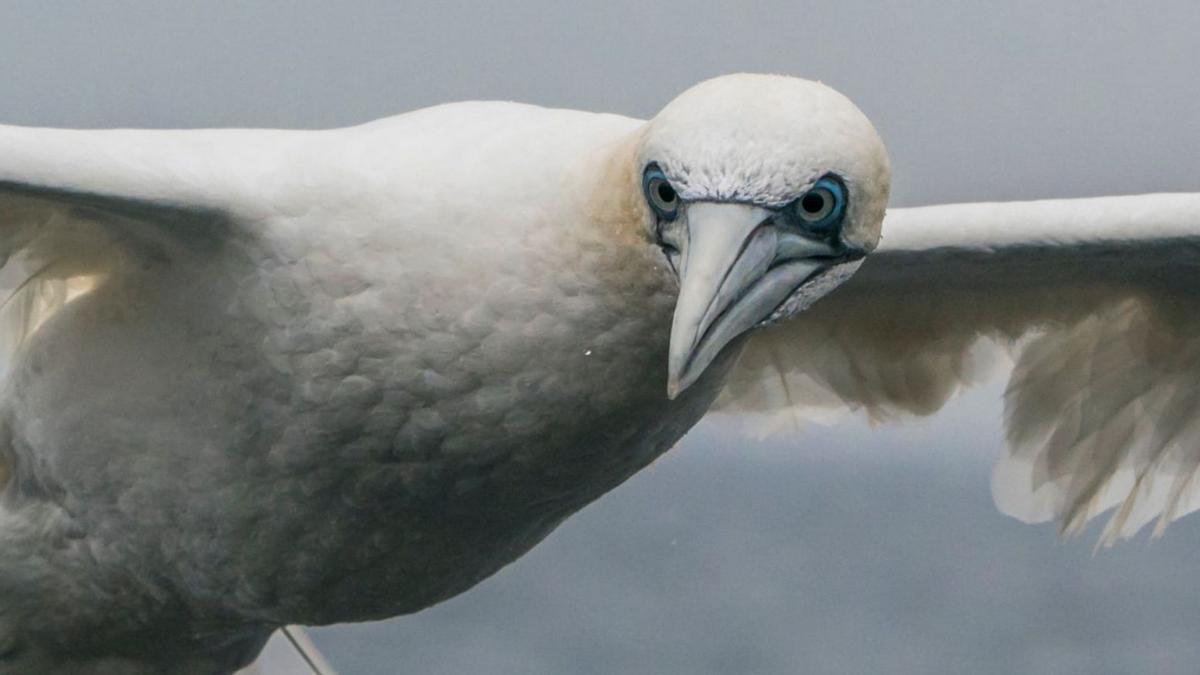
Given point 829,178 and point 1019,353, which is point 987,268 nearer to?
point 1019,353

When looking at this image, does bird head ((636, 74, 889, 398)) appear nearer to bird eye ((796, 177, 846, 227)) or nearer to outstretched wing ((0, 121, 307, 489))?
bird eye ((796, 177, 846, 227))

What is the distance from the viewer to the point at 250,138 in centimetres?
374

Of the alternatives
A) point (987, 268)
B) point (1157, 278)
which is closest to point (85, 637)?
point (987, 268)

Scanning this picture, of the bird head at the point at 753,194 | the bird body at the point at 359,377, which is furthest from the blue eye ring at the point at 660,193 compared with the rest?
the bird body at the point at 359,377

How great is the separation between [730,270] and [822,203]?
150 mm

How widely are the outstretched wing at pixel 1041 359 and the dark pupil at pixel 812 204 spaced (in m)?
1.08

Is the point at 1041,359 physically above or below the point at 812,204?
below

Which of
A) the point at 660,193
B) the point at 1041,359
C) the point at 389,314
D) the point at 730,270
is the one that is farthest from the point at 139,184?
the point at 1041,359

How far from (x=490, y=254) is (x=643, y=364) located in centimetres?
28

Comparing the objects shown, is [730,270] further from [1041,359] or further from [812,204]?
[1041,359]

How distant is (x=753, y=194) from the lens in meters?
3.08

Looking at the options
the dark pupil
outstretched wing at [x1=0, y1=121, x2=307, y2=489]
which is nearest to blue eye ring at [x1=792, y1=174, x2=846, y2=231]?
the dark pupil

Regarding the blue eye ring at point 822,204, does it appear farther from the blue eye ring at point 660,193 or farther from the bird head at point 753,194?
the blue eye ring at point 660,193

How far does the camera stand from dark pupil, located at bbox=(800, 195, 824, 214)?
3.12 m
